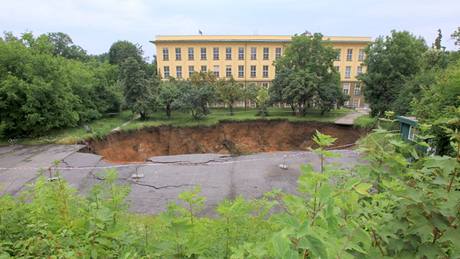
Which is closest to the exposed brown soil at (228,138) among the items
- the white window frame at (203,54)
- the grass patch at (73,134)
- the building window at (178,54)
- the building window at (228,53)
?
the grass patch at (73,134)

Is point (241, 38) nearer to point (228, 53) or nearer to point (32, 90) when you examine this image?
point (228, 53)

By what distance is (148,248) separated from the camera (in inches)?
77.9

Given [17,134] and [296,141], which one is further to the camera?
[296,141]

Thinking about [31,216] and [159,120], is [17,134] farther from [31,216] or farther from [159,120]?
[31,216]

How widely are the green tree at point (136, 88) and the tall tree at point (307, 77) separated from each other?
11.0 meters

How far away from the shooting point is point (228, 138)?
2208cm

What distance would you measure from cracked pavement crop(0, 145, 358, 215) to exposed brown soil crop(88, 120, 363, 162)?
552 cm

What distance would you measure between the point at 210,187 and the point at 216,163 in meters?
2.98

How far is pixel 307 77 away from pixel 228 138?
28.4 ft

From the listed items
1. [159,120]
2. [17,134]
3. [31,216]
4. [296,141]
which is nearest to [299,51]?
[296,141]

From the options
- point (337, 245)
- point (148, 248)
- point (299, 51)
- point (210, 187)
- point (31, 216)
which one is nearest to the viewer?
point (337, 245)

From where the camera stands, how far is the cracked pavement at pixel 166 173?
881cm

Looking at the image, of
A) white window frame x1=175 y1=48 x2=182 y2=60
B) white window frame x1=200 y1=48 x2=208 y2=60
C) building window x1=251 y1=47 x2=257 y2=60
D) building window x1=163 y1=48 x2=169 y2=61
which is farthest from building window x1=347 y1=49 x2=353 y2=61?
building window x1=163 y1=48 x2=169 y2=61

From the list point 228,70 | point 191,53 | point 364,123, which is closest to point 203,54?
point 191,53
